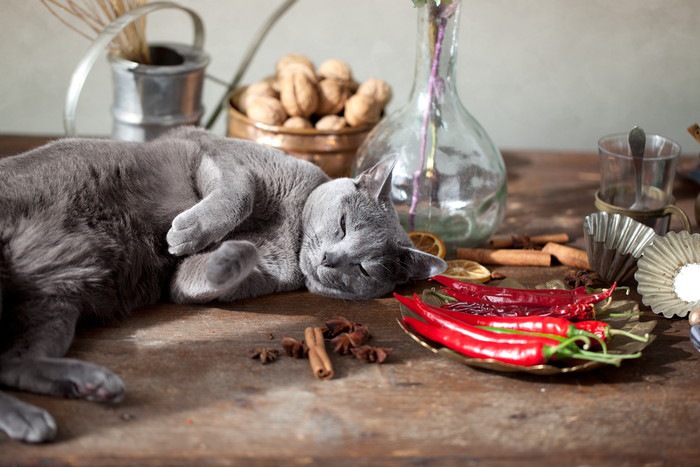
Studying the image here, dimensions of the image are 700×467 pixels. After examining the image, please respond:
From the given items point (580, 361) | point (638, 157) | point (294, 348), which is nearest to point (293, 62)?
point (638, 157)

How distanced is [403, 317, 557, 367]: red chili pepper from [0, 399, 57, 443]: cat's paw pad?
60 cm

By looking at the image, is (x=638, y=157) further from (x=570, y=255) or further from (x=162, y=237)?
(x=162, y=237)

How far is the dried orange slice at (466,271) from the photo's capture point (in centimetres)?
156

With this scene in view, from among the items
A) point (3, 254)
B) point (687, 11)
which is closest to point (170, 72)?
point (3, 254)

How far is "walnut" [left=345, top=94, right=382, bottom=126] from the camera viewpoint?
189 cm

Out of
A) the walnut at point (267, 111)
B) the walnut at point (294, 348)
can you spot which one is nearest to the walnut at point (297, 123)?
the walnut at point (267, 111)

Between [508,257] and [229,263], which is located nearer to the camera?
[229,263]

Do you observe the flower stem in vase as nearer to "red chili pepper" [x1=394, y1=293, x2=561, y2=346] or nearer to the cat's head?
the cat's head

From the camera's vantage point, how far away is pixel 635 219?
64.1 inches

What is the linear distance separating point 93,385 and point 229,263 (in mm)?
296

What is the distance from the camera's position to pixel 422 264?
145 cm

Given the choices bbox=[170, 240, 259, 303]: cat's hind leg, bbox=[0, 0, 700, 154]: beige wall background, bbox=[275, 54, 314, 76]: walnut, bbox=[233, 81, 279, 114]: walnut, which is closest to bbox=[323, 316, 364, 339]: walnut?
bbox=[170, 240, 259, 303]: cat's hind leg

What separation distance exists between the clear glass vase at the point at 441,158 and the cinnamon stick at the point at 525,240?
6cm

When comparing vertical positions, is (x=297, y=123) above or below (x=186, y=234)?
above
